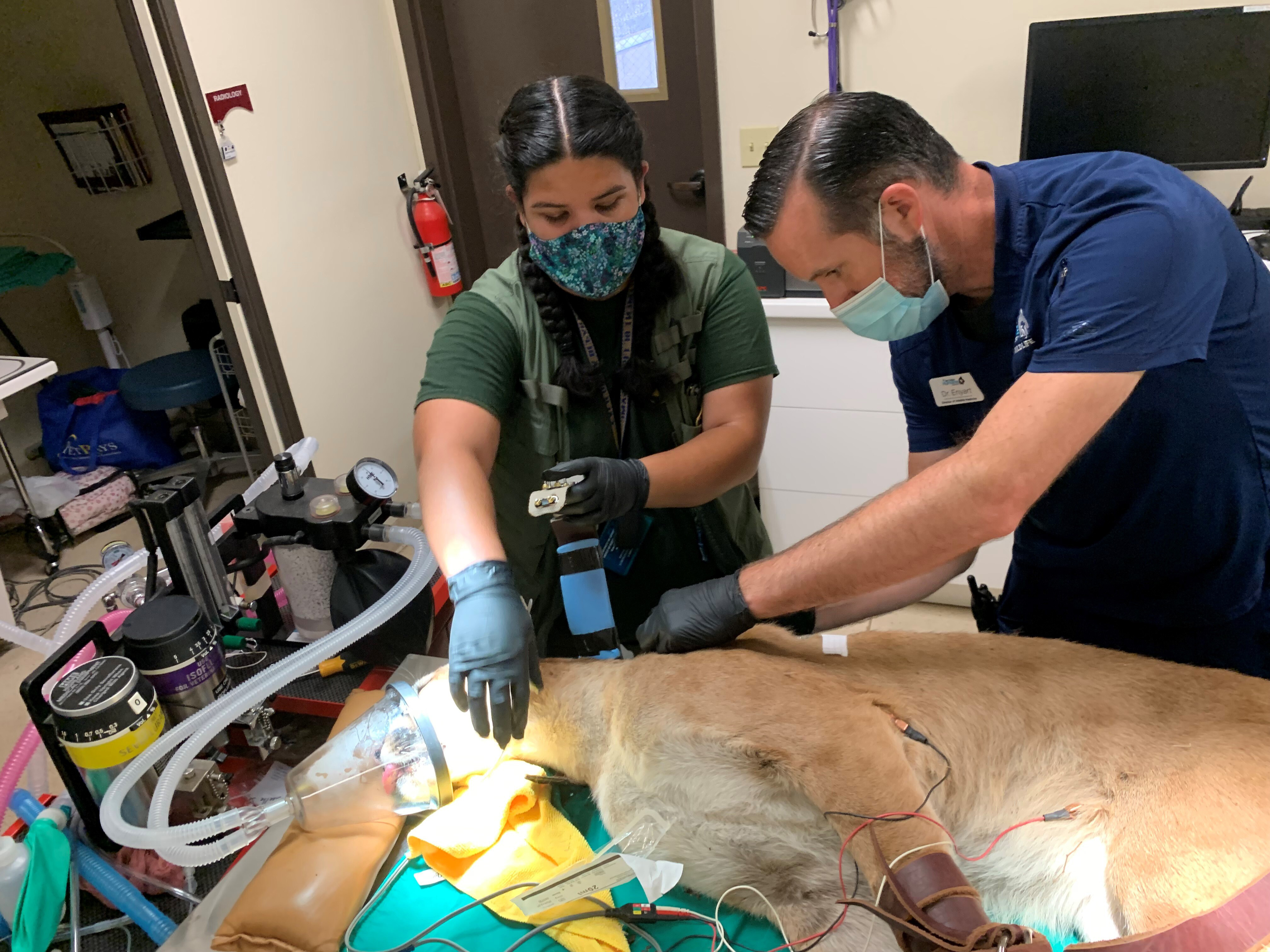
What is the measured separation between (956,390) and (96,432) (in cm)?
407

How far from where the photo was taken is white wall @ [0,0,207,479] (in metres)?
4.09

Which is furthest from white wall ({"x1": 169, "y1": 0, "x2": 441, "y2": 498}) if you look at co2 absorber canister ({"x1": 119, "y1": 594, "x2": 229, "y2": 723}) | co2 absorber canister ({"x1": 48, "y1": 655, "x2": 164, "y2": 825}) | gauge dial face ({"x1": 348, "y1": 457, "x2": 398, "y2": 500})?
co2 absorber canister ({"x1": 48, "y1": 655, "x2": 164, "y2": 825})

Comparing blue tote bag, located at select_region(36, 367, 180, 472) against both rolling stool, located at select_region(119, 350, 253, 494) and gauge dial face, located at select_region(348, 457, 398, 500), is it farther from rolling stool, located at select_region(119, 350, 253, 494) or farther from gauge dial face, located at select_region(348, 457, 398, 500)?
gauge dial face, located at select_region(348, 457, 398, 500)

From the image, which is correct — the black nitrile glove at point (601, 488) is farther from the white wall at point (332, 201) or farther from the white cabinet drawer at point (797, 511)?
the white wall at point (332, 201)

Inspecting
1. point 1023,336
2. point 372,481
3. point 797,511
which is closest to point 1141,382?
point 1023,336

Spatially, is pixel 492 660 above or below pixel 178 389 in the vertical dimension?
above

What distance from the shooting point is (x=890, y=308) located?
1.30 m

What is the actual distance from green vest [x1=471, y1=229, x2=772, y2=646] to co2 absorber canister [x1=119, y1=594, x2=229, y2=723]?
1.74 feet

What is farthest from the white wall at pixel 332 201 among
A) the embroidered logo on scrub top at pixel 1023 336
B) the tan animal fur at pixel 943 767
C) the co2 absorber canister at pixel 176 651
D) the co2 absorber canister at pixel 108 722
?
the embroidered logo on scrub top at pixel 1023 336

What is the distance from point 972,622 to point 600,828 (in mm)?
2212

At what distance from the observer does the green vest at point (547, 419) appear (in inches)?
60.9

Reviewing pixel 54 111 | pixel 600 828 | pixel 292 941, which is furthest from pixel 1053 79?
pixel 54 111

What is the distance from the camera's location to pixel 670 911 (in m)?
1.06

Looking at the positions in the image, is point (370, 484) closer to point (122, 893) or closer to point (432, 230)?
point (122, 893)
